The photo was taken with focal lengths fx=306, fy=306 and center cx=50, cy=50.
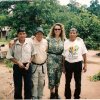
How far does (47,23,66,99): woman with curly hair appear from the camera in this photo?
7.56m

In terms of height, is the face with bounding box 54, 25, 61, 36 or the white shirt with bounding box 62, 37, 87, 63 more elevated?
the face with bounding box 54, 25, 61, 36

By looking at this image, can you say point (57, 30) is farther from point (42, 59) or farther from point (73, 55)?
point (42, 59)

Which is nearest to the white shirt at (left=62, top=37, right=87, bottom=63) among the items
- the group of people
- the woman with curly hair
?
the group of people

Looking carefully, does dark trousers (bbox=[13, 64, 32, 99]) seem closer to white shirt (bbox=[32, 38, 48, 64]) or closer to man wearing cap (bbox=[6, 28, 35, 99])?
man wearing cap (bbox=[6, 28, 35, 99])

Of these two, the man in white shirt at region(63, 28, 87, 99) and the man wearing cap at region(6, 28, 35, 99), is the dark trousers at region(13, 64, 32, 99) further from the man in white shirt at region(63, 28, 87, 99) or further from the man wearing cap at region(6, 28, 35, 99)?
the man in white shirt at region(63, 28, 87, 99)

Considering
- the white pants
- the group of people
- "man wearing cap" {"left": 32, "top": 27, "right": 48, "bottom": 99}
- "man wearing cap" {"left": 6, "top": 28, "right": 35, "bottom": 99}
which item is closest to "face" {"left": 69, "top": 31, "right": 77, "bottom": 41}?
the group of people

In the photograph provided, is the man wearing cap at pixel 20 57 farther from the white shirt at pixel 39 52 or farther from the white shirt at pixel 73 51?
the white shirt at pixel 73 51

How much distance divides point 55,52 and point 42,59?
552 mm

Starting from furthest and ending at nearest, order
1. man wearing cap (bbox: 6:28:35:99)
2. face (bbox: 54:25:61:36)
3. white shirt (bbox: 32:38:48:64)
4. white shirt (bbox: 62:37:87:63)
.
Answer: face (bbox: 54:25:61:36) → white shirt (bbox: 62:37:87:63) → white shirt (bbox: 32:38:48:64) → man wearing cap (bbox: 6:28:35:99)

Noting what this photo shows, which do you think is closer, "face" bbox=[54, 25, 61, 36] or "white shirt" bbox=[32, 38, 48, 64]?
"white shirt" bbox=[32, 38, 48, 64]

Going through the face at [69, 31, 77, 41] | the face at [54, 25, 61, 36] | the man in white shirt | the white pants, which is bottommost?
the white pants

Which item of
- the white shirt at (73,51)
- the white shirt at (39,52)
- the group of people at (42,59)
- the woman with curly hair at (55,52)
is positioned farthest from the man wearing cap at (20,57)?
the white shirt at (73,51)

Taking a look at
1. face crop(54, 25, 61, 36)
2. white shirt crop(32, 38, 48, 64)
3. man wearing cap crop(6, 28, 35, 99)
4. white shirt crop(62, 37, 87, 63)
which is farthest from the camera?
face crop(54, 25, 61, 36)

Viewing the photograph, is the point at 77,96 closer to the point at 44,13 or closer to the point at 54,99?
the point at 54,99
